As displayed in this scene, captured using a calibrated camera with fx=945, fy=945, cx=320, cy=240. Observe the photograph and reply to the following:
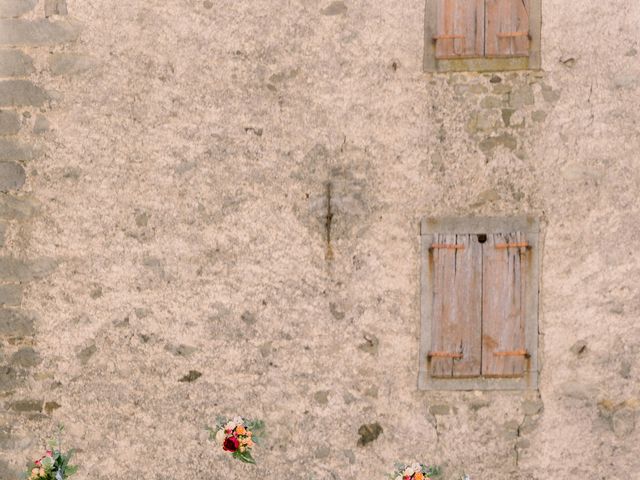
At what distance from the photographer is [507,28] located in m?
5.89

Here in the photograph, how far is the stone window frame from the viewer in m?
5.81

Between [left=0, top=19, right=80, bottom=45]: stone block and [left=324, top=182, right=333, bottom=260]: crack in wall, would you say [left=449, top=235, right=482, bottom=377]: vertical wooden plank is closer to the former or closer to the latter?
[left=324, top=182, right=333, bottom=260]: crack in wall

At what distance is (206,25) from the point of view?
6.02 m

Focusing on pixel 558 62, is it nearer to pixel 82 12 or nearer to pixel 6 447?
pixel 82 12

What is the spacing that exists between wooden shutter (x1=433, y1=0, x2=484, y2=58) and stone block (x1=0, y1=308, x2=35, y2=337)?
3.08 meters

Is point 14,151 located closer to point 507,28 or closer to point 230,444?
point 230,444

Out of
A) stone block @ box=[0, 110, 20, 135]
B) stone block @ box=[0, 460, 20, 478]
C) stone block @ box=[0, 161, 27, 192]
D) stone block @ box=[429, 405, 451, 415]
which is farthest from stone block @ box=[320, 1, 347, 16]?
stone block @ box=[0, 460, 20, 478]

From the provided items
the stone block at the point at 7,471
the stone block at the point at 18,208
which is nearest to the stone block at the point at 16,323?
the stone block at the point at 18,208

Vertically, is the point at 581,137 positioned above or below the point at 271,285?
above

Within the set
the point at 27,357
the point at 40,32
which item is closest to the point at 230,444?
the point at 27,357

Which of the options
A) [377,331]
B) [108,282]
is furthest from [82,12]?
[377,331]

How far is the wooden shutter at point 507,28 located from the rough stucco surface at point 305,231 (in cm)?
16

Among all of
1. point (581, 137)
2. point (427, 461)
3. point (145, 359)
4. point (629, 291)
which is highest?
point (581, 137)

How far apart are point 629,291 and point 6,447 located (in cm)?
402
